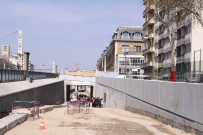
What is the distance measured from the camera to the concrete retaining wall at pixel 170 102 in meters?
12.8

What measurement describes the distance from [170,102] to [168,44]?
121ft

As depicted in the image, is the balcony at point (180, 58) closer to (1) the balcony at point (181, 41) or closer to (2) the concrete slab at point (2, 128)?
(1) the balcony at point (181, 41)

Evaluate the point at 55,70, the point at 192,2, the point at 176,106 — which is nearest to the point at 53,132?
the point at 176,106

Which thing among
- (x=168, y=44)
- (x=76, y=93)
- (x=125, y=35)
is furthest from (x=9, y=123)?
(x=76, y=93)

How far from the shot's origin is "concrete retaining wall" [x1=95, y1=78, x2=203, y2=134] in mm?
12844

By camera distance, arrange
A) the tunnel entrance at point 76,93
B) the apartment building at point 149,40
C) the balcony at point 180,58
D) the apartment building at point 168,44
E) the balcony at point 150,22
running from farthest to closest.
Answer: the tunnel entrance at point 76,93 < the apartment building at point 149,40 < the balcony at point 150,22 < the balcony at point 180,58 < the apartment building at point 168,44

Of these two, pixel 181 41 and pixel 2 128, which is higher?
pixel 181 41

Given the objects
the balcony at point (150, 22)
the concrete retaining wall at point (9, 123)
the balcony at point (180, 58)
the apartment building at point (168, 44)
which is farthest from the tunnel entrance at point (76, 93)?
the concrete retaining wall at point (9, 123)

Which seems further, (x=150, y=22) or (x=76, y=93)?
(x=76, y=93)

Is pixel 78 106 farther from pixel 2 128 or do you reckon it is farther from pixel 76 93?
pixel 76 93

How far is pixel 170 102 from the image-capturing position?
16.3 metres

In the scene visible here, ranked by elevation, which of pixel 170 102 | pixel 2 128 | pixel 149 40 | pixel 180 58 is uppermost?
pixel 149 40

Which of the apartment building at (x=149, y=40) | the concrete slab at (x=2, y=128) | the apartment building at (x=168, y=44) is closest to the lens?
the concrete slab at (x=2, y=128)

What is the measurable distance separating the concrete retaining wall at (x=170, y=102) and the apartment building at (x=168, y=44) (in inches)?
150
